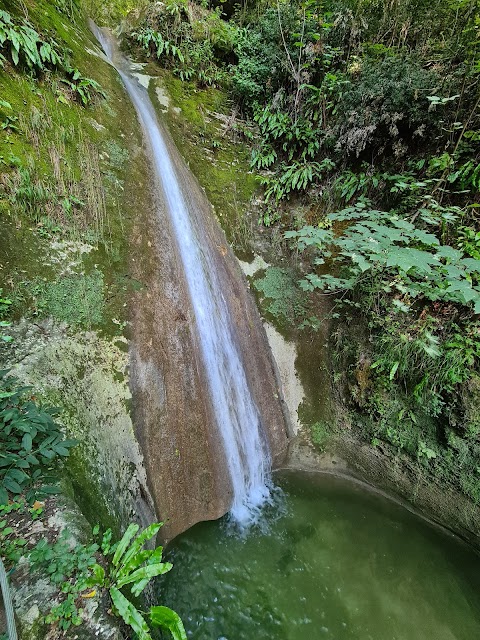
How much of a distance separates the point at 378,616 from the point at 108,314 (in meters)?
4.56

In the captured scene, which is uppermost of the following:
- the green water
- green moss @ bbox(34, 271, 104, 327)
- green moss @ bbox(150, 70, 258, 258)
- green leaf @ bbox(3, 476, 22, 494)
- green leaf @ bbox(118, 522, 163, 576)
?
green moss @ bbox(150, 70, 258, 258)

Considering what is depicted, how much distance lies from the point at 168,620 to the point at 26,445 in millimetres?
1498

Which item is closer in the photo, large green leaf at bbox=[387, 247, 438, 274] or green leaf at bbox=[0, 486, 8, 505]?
green leaf at bbox=[0, 486, 8, 505]

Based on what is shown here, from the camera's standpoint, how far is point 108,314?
3.90 metres

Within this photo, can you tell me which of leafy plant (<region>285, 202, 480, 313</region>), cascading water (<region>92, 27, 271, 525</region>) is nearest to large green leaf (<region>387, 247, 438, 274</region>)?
leafy plant (<region>285, 202, 480, 313</region>)

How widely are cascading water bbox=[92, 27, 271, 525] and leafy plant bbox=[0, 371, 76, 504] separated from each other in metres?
2.24

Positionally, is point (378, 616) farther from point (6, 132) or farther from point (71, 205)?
point (6, 132)

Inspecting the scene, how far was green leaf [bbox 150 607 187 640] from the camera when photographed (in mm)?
1953

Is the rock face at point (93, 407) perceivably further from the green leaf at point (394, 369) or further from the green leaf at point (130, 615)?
the green leaf at point (394, 369)

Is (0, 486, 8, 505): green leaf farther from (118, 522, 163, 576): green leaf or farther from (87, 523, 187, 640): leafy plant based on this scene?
(118, 522, 163, 576): green leaf

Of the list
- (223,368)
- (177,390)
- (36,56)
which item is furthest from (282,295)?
(36,56)

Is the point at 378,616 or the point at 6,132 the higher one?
the point at 6,132

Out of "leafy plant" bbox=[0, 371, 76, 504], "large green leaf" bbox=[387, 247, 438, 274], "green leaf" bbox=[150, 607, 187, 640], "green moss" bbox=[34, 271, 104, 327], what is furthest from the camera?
"green moss" bbox=[34, 271, 104, 327]

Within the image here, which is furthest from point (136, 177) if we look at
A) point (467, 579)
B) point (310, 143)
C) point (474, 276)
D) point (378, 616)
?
point (467, 579)
